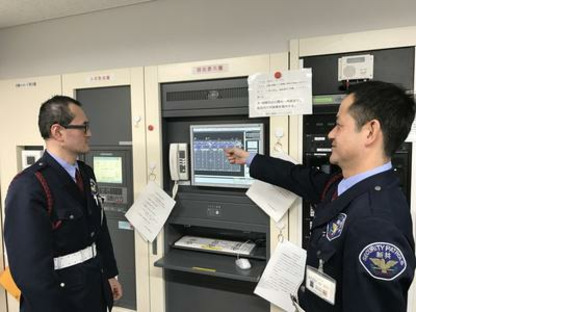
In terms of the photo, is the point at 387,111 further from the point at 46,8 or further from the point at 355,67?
the point at 46,8

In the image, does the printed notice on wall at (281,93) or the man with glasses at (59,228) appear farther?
the printed notice on wall at (281,93)

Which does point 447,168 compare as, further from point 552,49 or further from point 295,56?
point 295,56

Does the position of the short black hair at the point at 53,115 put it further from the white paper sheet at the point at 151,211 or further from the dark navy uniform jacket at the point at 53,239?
the white paper sheet at the point at 151,211

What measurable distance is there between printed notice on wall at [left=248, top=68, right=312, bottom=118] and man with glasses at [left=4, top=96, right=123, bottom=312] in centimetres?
95

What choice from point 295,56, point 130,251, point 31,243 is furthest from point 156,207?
point 295,56

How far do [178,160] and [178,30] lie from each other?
108cm

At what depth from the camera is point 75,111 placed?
4.91 ft

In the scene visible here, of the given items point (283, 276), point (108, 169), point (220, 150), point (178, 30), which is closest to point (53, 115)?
point (108, 169)

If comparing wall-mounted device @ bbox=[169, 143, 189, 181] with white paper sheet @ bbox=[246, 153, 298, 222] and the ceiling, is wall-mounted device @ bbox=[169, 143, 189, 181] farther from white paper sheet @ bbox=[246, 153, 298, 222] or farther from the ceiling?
the ceiling

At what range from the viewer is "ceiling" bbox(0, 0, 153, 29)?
217 centimetres

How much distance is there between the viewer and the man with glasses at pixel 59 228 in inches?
48.5

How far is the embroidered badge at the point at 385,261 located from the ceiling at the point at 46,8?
246 cm

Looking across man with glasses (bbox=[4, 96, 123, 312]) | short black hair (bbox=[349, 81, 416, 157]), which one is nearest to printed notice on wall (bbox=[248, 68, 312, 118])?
short black hair (bbox=[349, 81, 416, 157])

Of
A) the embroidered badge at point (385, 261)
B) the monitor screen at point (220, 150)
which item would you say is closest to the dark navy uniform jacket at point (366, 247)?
the embroidered badge at point (385, 261)
